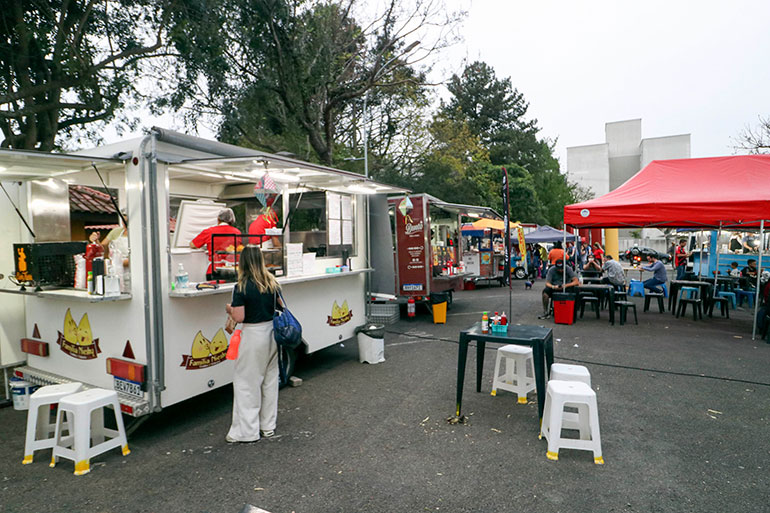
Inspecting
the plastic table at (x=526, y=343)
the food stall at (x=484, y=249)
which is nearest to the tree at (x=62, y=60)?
the plastic table at (x=526, y=343)

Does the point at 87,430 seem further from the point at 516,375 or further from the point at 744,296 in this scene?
the point at 744,296

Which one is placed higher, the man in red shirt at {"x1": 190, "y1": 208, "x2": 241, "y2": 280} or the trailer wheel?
the man in red shirt at {"x1": 190, "y1": 208, "x2": 241, "y2": 280}

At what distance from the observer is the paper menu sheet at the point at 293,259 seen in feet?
17.5

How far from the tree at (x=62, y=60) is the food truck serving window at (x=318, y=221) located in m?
6.17

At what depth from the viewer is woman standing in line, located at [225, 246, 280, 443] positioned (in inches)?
152

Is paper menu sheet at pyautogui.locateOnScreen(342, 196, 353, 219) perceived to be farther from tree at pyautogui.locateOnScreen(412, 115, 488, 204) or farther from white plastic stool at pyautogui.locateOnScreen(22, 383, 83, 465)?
tree at pyautogui.locateOnScreen(412, 115, 488, 204)

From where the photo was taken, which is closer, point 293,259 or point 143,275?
point 143,275

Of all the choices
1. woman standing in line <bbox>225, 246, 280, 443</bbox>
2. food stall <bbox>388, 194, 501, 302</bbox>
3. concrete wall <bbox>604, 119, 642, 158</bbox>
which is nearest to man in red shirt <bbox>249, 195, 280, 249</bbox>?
woman standing in line <bbox>225, 246, 280, 443</bbox>

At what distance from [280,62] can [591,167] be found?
4621 centimetres

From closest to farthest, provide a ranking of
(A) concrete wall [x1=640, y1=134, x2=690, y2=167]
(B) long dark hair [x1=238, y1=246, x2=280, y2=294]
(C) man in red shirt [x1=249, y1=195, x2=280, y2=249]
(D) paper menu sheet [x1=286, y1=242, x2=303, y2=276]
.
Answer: (B) long dark hair [x1=238, y1=246, x2=280, y2=294]
(C) man in red shirt [x1=249, y1=195, x2=280, y2=249]
(D) paper menu sheet [x1=286, y1=242, x2=303, y2=276]
(A) concrete wall [x1=640, y1=134, x2=690, y2=167]

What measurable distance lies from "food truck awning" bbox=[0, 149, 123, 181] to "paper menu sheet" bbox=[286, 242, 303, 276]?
6.30 ft

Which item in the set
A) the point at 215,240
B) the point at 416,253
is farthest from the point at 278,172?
the point at 416,253

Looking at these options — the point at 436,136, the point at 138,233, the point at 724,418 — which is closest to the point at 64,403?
the point at 138,233

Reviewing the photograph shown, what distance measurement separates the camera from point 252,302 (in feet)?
12.7
